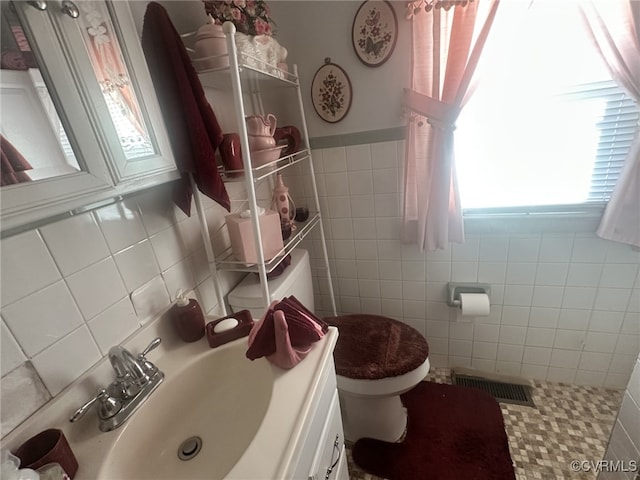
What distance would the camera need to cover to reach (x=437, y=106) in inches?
45.6

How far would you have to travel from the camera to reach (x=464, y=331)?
5.11 feet

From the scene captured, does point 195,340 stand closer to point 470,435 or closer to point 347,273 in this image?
point 347,273

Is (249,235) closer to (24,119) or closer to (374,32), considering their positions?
(24,119)

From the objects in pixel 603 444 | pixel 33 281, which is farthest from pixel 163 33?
pixel 603 444

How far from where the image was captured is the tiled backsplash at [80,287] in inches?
21.6

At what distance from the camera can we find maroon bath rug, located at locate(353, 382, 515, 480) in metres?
1.19

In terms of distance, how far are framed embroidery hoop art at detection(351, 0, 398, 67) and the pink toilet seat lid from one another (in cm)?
115

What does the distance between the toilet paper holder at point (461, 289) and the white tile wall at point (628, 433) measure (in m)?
0.60

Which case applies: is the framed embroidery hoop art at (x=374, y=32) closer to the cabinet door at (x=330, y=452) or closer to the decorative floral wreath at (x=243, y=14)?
the decorative floral wreath at (x=243, y=14)

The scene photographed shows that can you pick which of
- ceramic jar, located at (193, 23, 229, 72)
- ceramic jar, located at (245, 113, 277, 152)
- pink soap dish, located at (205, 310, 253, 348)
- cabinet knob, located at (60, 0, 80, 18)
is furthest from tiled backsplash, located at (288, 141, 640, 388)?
cabinet knob, located at (60, 0, 80, 18)

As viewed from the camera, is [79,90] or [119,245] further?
[119,245]

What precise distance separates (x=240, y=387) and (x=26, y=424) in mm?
413

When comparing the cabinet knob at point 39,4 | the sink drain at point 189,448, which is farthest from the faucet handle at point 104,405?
the cabinet knob at point 39,4

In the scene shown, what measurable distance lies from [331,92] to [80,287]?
47.1 inches
